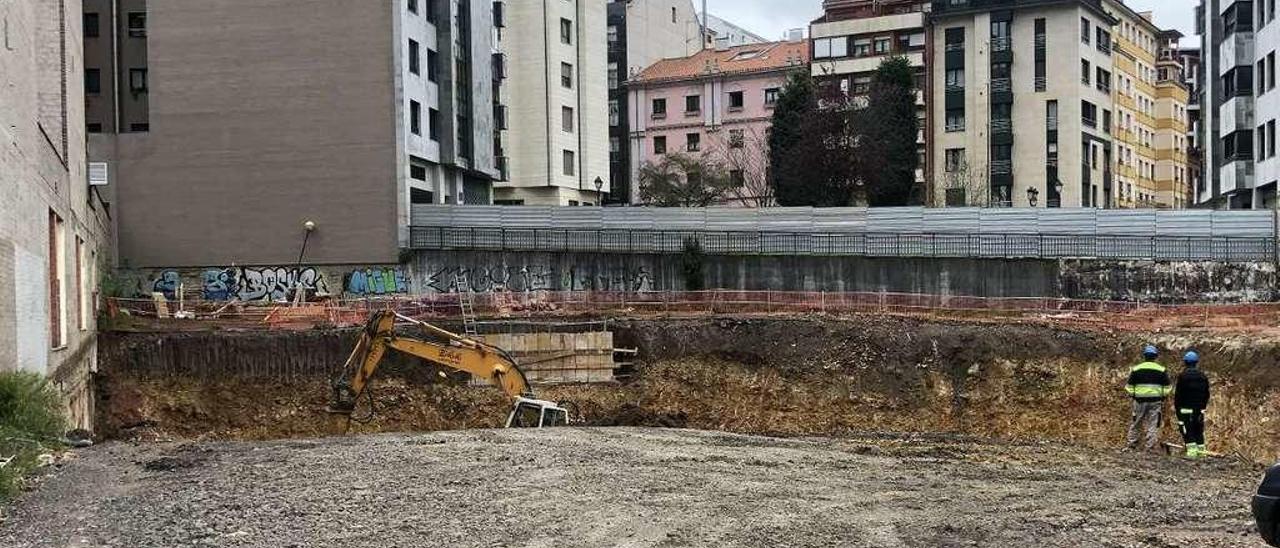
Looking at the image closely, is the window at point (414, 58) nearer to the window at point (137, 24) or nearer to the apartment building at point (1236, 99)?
the window at point (137, 24)

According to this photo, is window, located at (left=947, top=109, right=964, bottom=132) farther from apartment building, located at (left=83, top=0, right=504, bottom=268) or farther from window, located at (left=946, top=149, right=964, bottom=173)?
apartment building, located at (left=83, top=0, right=504, bottom=268)

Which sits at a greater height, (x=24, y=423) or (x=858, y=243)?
(x=858, y=243)

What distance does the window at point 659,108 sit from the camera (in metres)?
73.6

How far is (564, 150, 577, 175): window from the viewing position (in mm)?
59531

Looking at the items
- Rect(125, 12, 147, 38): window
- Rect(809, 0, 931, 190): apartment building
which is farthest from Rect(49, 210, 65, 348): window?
Rect(809, 0, 931, 190): apartment building

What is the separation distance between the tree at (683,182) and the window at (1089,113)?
738 inches

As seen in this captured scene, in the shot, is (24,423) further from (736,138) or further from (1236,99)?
(736,138)

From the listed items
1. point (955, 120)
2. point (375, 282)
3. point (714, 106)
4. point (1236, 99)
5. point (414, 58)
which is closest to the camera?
point (375, 282)

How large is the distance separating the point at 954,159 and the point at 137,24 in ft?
130

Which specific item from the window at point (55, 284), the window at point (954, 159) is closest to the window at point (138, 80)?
the window at point (55, 284)

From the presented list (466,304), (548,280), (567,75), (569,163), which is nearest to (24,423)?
(466,304)

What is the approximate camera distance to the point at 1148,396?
773 inches

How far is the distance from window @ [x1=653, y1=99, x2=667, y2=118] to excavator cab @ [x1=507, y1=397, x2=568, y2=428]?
5035 centimetres

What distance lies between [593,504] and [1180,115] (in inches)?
3307
